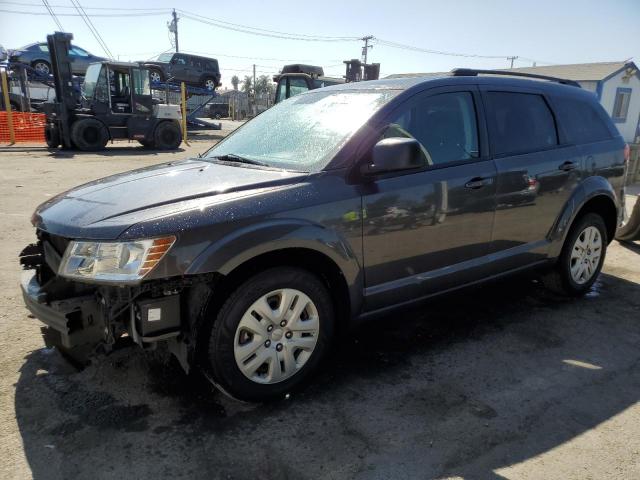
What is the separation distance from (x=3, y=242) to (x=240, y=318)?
4.42 meters

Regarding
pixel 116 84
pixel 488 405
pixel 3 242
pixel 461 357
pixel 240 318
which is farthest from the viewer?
pixel 116 84

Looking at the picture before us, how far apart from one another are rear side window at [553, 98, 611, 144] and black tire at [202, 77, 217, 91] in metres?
25.7

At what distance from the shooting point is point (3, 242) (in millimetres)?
5660

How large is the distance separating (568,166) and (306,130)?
7.26 feet

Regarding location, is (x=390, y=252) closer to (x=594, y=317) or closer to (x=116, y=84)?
(x=594, y=317)

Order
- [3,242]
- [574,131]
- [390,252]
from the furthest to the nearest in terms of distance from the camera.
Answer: [3,242], [574,131], [390,252]

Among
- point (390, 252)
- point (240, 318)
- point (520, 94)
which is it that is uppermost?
point (520, 94)

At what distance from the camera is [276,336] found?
273cm

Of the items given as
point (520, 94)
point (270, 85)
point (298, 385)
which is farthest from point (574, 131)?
point (270, 85)

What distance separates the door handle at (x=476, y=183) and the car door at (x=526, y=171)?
0.16 meters

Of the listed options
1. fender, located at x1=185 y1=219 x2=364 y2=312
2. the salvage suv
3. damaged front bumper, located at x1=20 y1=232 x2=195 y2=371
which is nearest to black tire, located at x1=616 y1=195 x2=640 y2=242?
the salvage suv

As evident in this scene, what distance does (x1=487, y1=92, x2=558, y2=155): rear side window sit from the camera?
366 centimetres

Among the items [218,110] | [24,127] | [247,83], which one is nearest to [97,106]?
[24,127]

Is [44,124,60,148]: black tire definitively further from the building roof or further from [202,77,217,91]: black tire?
the building roof
